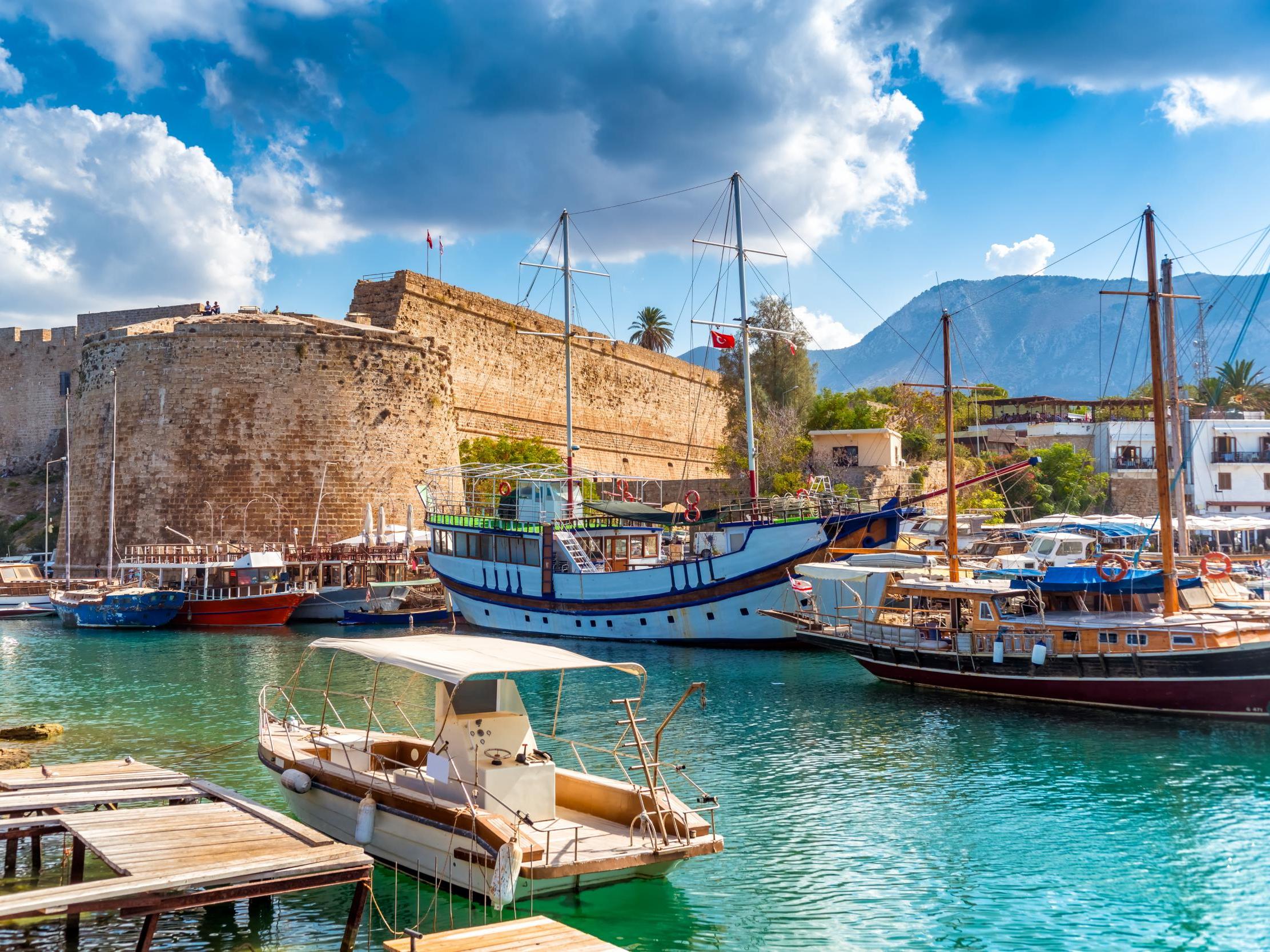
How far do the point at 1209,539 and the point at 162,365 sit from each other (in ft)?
108

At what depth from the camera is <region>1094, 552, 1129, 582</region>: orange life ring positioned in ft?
54.3

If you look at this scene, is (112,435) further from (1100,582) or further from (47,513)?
(1100,582)

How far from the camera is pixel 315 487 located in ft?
112

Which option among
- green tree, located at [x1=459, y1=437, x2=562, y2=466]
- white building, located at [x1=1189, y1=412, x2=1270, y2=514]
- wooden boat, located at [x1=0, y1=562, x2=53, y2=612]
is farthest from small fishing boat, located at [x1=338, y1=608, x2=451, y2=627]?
white building, located at [x1=1189, y1=412, x2=1270, y2=514]

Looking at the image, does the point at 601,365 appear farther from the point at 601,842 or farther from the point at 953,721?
the point at 601,842

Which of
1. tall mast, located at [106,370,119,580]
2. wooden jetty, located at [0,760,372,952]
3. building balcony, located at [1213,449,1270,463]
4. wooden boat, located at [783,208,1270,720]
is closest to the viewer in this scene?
wooden jetty, located at [0,760,372,952]

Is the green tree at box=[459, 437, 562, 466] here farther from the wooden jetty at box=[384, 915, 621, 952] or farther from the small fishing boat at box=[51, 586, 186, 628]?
the wooden jetty at box=[384, 915, 621, 952]

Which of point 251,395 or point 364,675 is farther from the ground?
point 251,395

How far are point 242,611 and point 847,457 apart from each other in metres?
20.8

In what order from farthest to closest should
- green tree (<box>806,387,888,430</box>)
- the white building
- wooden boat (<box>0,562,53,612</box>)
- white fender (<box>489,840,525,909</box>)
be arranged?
the white building → green tree (<box>806,387,888,430</box>) → wooden boat (<box>0,562,53,612</box>) → white fender (<box>489,840,525,909</box>)

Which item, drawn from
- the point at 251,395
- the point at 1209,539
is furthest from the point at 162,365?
the point at 1209,539

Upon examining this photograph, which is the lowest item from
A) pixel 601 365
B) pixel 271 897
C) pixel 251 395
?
pixel 271 897

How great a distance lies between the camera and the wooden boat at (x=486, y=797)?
7648 millimetres

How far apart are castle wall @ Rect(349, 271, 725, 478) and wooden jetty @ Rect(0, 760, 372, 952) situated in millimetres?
28794
